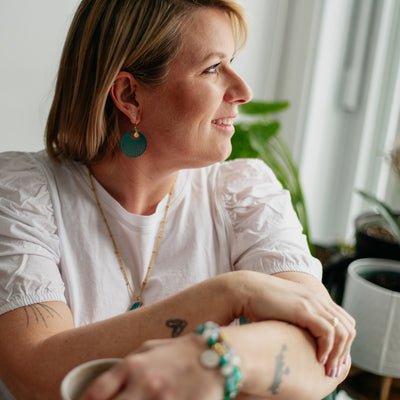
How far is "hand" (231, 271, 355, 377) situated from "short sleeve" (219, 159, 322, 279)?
212mm

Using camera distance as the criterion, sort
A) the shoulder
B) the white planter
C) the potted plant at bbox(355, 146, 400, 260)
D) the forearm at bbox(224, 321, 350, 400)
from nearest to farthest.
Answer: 1. the forearm at bbox(224, 321, 350, 400)
2. the shoulder
3. the white planter
4. the potted plant at bbox(355, 146, 400, 260)

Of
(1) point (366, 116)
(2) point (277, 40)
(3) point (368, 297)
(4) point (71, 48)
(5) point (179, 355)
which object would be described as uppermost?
(2) point (277, 40)

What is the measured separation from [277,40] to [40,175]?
153 centimetres

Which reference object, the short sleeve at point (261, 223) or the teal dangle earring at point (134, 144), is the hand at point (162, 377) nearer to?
the short sleeve at point (261, 223)

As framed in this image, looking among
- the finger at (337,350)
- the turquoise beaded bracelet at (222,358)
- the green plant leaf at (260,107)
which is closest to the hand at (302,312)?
the finger at (337,350)

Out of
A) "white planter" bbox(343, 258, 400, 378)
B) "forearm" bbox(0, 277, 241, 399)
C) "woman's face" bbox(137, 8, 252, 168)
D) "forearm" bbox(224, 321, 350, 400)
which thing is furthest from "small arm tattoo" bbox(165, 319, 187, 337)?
"white planter" bbox(343, 258, 400, 378)

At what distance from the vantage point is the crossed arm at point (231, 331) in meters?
0.71

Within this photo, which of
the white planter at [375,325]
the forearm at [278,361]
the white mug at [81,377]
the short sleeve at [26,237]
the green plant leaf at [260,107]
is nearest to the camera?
the white mug at [81,377]

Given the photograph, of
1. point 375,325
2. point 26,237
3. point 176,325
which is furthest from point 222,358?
point 375,325

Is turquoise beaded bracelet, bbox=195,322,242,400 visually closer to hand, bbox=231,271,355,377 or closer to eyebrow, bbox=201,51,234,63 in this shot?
hand, bbox=231,271,355,377

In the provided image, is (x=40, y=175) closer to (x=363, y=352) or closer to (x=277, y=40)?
(x=363, y=352)

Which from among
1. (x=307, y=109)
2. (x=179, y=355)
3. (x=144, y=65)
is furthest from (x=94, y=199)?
(x=307, y=109)

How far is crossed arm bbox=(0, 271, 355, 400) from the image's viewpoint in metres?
0.71

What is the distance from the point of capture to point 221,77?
1104 millimetres
